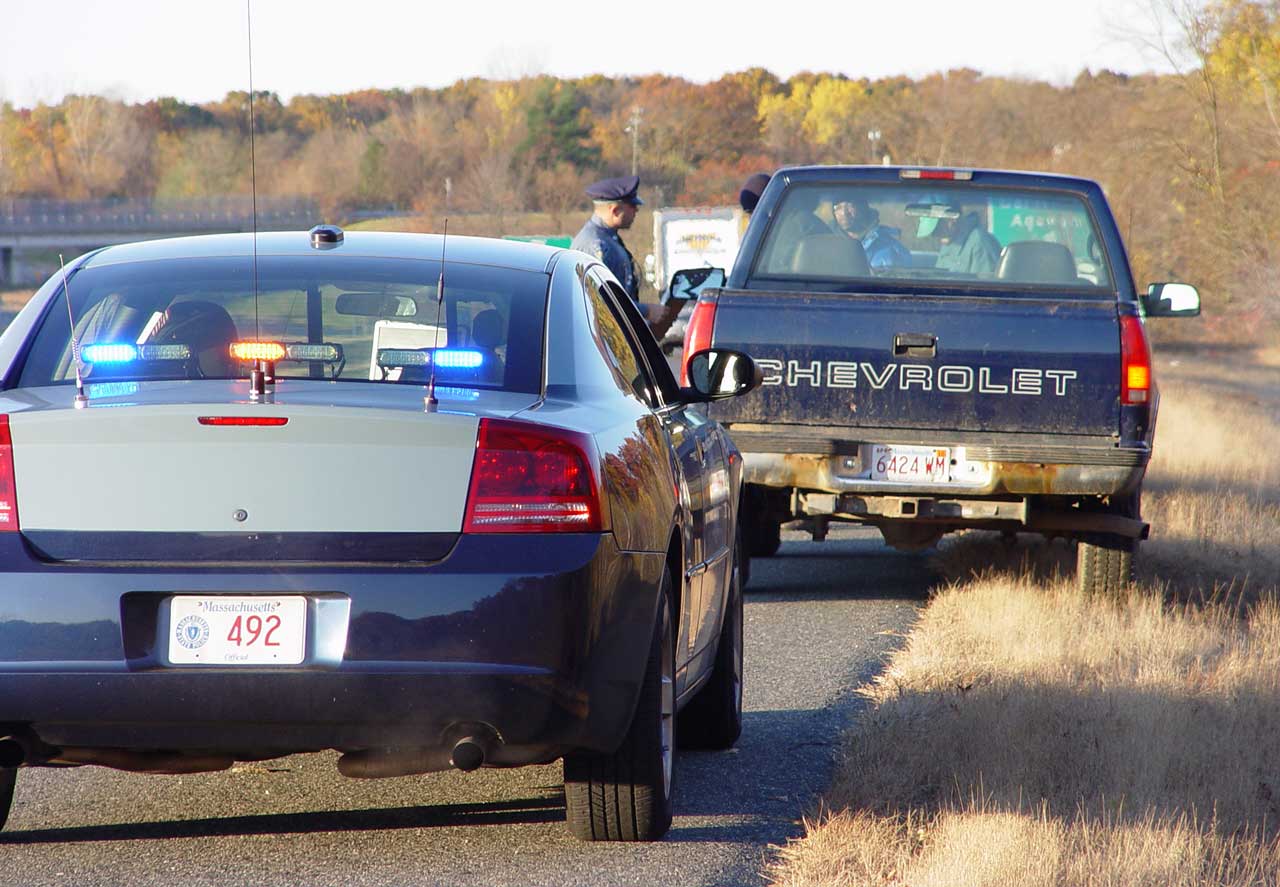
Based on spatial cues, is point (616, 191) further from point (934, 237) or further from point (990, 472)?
point (990, 472)

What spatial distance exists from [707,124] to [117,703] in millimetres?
91313

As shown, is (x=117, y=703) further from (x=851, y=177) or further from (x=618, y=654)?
(x=851, y=177)

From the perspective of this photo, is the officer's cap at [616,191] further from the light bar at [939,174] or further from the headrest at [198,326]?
the headrest at [198,326]

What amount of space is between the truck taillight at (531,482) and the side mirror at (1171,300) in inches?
234

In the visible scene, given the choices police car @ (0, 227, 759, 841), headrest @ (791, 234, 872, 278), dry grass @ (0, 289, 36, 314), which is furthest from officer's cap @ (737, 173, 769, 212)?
dry grass @ (0, 289, 36, 314)

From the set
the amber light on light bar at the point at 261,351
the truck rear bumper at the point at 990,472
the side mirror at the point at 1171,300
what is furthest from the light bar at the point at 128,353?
the side mirror at the point at 1171,300

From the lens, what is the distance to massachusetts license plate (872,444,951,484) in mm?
8336

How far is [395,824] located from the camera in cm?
500

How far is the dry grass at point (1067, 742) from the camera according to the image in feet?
Result: 14.5

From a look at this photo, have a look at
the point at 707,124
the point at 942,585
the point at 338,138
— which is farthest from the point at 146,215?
the point at 942,585

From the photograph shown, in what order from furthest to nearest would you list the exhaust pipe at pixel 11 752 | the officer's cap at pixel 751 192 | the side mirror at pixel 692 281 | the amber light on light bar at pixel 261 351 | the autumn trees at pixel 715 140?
1. the autumn trees at pixel 715 140
2. the officer's cap at pixel 751 192
3. the side mirror at pixel 692 281
4. the amber light on light bar at pixel 261 351
5. the exhaust pipe at pixel 11 752

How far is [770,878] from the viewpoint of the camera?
450 cm

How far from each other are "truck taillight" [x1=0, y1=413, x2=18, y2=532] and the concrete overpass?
3700 inches

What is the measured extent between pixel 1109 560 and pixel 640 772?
15.3 ft
